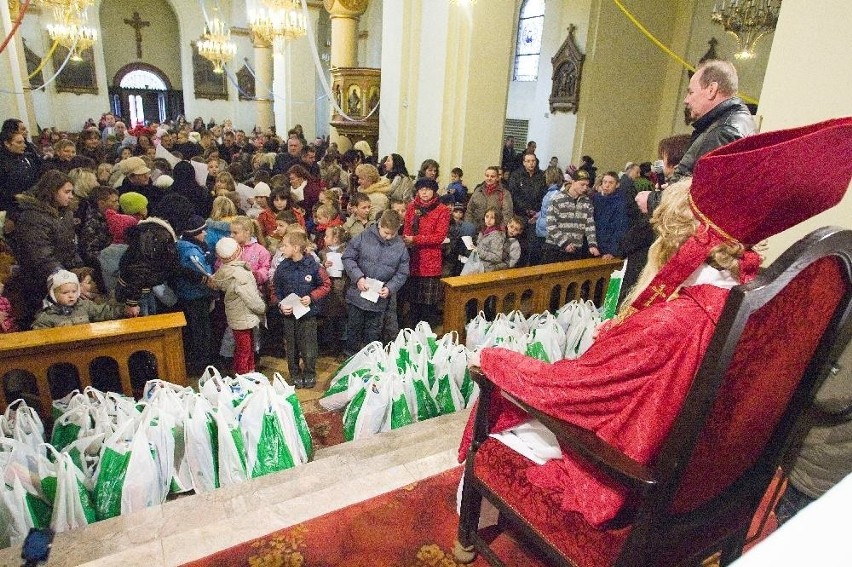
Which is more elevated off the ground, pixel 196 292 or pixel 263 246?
pixel 263 246

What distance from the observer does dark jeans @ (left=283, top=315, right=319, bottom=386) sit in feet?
13.0

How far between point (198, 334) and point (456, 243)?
111 inches

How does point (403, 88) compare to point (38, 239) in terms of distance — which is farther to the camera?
point (403, 88)

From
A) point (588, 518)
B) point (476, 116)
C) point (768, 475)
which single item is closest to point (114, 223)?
point (588, 518)

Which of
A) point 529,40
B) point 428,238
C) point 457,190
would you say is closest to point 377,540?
point 428,238

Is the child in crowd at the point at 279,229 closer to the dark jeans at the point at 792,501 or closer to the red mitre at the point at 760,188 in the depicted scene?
the red mitre at the point at 760,188

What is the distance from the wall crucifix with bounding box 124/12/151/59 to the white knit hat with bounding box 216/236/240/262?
21.4m

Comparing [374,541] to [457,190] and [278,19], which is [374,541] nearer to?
[457,190]

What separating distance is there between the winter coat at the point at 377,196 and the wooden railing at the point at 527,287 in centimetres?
140

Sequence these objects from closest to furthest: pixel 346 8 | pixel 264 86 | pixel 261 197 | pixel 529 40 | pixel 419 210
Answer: pixel 419 210, pixel 261 197, pixel 346 8, pixel 529 40, pixel 264 86

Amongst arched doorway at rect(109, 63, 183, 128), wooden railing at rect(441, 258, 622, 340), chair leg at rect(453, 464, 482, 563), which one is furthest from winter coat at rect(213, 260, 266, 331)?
arched doorway at rect(109, 63, 183, 128)

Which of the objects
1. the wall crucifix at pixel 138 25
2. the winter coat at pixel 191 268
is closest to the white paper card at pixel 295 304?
the winter coat at pixel 191 268

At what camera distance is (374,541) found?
1.99m

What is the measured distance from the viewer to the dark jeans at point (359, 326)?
4305 millimetres
